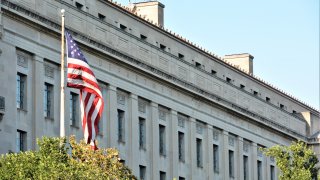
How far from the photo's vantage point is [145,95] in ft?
299

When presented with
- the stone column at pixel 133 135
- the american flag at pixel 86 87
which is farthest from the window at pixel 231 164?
the american flag at pixel 86 87

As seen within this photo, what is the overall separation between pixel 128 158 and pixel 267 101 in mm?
28814

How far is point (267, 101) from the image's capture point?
375ft

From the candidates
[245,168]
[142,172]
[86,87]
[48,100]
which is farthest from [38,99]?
[245,168]

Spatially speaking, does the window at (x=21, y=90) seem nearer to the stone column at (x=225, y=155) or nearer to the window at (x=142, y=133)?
the window at (x=142, y=133)

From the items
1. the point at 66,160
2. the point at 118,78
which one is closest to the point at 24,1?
the point at 118,78

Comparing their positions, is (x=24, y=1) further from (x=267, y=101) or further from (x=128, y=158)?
(x=267, y=101)


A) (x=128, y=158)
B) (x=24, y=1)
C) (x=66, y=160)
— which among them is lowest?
(x=66, y=160)

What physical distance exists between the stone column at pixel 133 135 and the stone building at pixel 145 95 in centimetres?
6

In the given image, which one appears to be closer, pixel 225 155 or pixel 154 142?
pixel 154 142

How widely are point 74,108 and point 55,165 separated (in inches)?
1029

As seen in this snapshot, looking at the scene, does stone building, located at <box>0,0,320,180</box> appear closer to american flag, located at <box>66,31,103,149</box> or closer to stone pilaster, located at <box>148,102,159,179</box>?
stone pilaster, located at <box>148,102,159,179</box>

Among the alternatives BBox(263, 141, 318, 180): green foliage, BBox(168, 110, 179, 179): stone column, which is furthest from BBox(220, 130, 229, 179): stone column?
BBox(263, 141, 318, 180): green foliage

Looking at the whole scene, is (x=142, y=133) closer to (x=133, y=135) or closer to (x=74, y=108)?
(x=133, y=135)
